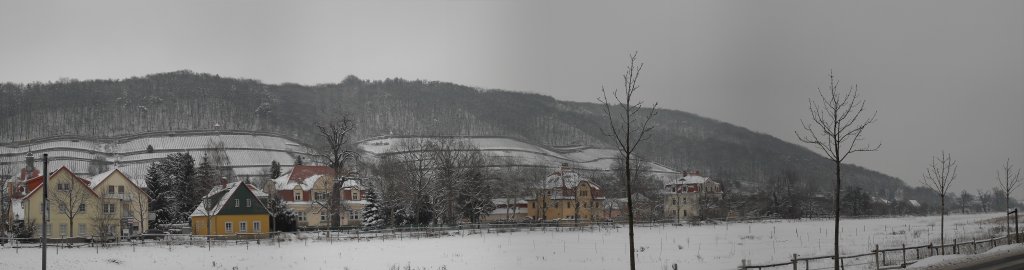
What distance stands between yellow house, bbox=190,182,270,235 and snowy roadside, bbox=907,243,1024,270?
37.0 metres

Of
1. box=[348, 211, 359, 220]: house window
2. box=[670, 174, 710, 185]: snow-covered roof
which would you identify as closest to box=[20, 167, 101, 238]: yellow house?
box=[348, 211, 359, 220]: house window

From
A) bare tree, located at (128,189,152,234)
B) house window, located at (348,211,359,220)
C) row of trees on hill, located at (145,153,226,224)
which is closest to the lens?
bare tree, located at (128,189,152,234)

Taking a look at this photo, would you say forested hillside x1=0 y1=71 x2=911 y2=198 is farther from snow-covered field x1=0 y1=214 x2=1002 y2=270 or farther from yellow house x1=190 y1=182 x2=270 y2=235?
snow-covered field x1=0 y1=214 x2=1002 y2=270

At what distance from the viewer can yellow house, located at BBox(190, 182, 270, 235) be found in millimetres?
50594

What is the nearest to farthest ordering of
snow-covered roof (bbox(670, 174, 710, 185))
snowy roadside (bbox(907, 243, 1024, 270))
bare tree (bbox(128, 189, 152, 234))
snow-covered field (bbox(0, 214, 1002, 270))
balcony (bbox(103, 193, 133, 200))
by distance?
1. snowy roadside (bbox(907, 243, 1024, 270))
2. snow-covered field (bbox(0, 214, 1002, 270))
3. balcony (bbox(103, 193, 133, 200))
4. bare tree (bbox(128, 189, 152, 234))
5. snow-covered roof (bbox(670, 174, 710, 185))

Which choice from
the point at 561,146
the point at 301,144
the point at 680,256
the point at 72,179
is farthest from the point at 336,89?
the point at 680,256

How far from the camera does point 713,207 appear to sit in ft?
270

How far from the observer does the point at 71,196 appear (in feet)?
156

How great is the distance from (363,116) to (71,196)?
352ft

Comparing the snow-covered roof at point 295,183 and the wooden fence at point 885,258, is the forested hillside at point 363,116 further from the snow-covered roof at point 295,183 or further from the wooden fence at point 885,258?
the wooden fence at point 885,258

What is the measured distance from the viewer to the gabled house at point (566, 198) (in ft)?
243

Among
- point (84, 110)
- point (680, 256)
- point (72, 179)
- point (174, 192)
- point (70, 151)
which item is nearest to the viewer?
point (680, 256)

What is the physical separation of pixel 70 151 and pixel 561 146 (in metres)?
82.9

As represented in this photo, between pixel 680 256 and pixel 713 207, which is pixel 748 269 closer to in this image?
pixel 680 256
